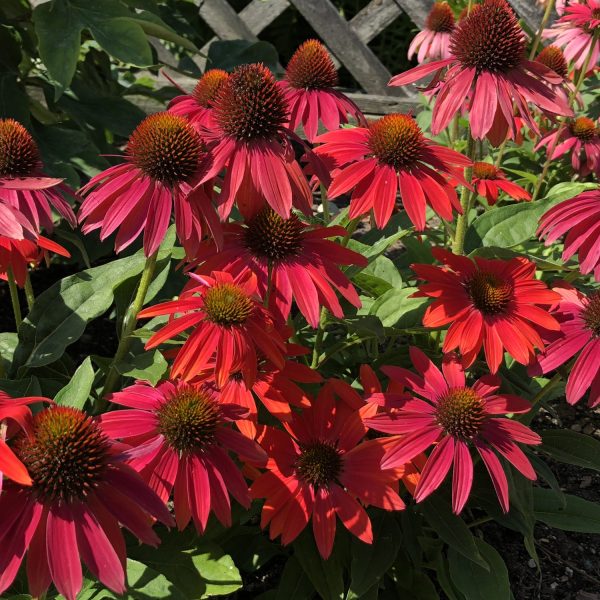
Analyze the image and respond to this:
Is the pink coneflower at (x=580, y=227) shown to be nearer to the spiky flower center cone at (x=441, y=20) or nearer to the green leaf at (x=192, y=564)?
the green leaf at (x=192, y=564)

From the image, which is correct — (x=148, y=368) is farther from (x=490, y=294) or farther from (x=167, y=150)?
(x=490, y=294)

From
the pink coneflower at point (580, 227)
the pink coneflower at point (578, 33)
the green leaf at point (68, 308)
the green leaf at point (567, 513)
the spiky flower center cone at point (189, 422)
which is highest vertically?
the green leaf at point (68, 308)

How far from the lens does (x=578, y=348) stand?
1.16 metres

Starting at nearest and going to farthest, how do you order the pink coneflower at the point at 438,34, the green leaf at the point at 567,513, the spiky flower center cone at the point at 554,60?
the green leaf at the point at 567,513
the spiky flower center cone at the point at 554,60
the pink coneflower at the point at 438,34

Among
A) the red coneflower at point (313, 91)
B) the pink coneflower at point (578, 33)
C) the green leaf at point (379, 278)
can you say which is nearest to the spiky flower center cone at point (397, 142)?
the red coneflower at point (313, 91)

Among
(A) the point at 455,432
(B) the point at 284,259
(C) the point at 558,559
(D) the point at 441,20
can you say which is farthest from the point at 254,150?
(D) the point at 441,20

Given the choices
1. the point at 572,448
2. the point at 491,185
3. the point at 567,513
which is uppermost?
the point at 491,185

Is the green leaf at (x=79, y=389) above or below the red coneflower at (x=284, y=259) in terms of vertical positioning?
above

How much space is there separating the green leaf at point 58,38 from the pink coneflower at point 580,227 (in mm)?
1122

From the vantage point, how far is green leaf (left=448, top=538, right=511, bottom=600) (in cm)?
122

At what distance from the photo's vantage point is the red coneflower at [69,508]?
77 cm

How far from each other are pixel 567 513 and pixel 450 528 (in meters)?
0.34

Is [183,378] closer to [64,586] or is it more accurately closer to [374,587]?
[64,586]

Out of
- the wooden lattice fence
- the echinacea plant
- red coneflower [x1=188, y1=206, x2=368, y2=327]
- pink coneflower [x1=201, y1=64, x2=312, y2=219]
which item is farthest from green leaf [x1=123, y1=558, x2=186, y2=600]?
the wooden lattice fence
